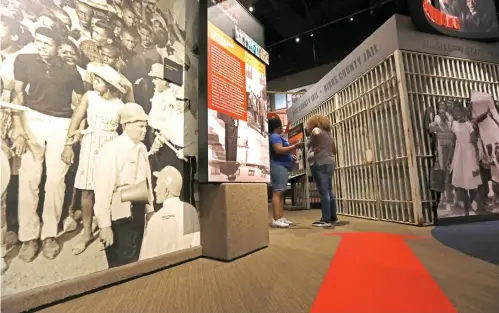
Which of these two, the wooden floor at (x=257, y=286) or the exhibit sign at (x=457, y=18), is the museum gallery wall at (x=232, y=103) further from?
the exhibit sign at (x=457, y=18)

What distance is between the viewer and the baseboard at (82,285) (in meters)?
1.12

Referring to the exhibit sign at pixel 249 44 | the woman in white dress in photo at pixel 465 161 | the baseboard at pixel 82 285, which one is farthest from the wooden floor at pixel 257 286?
the exhibit sign at pixel 249 44

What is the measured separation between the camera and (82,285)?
1.31 meters

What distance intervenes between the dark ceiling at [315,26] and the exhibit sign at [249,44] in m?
3.51

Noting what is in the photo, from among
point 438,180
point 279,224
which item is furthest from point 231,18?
point 438,180

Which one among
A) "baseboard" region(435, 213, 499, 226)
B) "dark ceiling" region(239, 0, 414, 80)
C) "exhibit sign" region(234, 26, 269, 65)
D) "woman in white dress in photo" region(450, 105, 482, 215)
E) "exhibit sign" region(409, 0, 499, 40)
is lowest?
"baseboard" region(435, 213, 499, 226)

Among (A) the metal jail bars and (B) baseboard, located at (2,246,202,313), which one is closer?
(B) baseboard, located at (2,246,202,313)

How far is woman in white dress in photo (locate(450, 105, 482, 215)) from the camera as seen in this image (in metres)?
3.18

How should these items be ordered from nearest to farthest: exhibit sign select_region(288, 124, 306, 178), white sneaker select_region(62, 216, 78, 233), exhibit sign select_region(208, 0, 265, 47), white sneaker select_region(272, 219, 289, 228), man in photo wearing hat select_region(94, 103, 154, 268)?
white sneaker select_region(62, 216, 78, 233) → man in photo wearing hat select_region(94, 103, 154, 268) → exhibit sign select_region(208, 0, 265, 47) → white sneaker select_region(272, 219, 289, 228) → exhibit sign select_region(288, 124, 306, 178)

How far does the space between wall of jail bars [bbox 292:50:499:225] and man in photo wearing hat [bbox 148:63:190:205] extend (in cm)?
282

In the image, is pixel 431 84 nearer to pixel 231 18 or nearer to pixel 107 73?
pixel 231 18

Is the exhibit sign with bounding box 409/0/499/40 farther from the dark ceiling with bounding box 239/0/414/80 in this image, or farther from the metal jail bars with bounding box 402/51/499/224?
the dark ceiling with bounding box 239/0/414/80

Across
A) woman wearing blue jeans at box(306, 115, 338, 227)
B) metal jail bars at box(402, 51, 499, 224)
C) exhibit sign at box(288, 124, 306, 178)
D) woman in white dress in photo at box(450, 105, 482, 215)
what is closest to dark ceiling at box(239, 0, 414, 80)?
metal jail bars at box(402, 51, 499, 224)

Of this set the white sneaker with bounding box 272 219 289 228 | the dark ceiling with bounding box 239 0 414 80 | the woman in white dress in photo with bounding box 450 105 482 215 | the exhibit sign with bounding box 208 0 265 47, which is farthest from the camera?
the dark ceiling with bounding box 239 0 414 80
